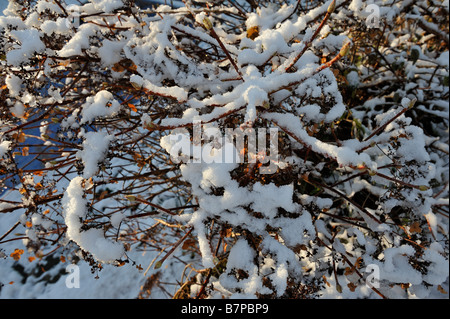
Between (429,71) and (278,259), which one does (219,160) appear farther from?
(429,71)

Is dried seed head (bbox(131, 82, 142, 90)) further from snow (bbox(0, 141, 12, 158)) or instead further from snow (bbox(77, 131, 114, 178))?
snow (bbox(0, 141, 12, 158))

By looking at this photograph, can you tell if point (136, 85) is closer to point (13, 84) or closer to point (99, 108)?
point (99, 108)

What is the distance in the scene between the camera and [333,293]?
2.27 m

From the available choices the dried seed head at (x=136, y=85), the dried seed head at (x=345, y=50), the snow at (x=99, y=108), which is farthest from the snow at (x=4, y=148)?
the dried seed head at (x=345, y=50)

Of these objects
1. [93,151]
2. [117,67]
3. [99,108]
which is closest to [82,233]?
[93,151]

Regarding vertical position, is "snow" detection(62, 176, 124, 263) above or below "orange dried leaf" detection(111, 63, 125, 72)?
below

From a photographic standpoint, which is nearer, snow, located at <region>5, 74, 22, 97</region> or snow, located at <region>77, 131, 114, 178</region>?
snow, located at <region>77, 131, 114, 178</region>

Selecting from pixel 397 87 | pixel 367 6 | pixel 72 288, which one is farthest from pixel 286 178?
pixel 72 288

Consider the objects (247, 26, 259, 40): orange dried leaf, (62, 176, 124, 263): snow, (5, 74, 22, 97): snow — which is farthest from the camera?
(247, 26, 259, 40): orange dried leaf

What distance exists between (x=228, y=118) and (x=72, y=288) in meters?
3.25

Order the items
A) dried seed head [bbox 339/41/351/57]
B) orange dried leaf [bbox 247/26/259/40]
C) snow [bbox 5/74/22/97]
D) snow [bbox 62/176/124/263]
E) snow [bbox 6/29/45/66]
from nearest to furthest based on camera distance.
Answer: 1. dried seed head [bbox 339/41/351/57]
2. snow [bbox 62/176/124/263]
3. snow [bbox 6/29/45/66]
4. snow [bbox 5/74/22/97]
5. orange dried leaf [bbox 247/26/259/40]

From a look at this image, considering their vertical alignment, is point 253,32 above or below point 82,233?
above

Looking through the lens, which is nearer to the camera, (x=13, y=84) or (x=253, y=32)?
(x=13, y=84)

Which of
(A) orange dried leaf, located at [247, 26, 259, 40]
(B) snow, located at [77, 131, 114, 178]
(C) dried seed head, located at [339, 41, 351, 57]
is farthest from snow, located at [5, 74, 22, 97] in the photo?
(C) dried seed head, located at [339, 41, 351, 57]
